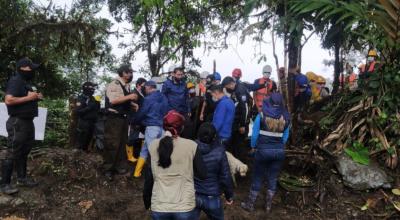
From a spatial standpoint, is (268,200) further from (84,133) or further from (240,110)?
(84,133)

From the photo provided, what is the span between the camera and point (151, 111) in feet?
21.4

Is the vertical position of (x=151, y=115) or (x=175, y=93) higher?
(x=175, y=93)

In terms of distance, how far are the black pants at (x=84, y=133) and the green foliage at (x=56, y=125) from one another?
173cm

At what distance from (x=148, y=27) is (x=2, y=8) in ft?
13.9

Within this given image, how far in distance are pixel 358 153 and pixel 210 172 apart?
4100mm

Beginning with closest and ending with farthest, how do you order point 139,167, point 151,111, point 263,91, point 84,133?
1. point 151,111
2. point 139,167
3. point 84,133
4. point 263,91

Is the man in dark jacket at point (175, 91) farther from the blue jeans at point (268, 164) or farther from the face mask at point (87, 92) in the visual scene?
the blue jeans at point (268, 164)

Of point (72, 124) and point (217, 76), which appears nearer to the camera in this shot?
point (217, 76)

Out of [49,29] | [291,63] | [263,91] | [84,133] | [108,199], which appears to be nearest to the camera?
[108,199]

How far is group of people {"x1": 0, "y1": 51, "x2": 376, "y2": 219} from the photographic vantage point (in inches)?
143

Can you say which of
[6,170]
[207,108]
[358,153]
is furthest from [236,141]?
[6,170]

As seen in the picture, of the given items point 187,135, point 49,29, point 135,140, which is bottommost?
point 135,140

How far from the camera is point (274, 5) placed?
8039 millimetres

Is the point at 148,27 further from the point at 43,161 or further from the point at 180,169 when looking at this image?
the point at 180,169
